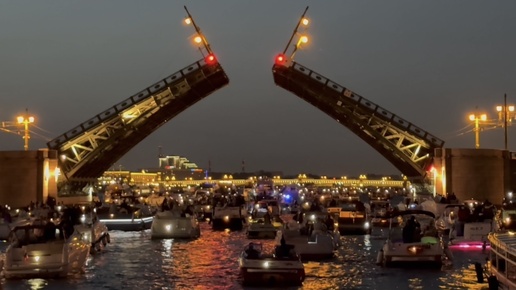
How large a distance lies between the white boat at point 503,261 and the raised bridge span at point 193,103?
990 inches

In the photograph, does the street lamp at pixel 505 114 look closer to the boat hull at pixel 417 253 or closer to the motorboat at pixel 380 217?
the motorboat at pixel 380 217

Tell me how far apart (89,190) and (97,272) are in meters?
30.8

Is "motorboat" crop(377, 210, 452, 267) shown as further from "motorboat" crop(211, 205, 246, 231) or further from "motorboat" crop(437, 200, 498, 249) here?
"motorboat" crop(211, 205, 246, 231)

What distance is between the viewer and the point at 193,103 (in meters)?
47.1

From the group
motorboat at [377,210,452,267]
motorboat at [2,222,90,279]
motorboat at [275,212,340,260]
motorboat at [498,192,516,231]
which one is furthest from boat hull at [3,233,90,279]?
motorboat at [498,192,516,231]

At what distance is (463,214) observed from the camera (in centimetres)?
2969

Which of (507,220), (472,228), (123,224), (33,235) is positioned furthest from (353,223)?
(33,235)

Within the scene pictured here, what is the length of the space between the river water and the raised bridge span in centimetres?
1255

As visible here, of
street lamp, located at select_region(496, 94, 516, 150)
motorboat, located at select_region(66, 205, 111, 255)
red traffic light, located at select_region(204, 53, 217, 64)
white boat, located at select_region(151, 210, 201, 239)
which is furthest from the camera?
street lamp, located at select_region(496, 94, 516, 150)

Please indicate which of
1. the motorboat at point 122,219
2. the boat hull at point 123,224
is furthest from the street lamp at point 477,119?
the boat hull at point 123,224

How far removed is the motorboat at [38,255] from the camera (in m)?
21.4

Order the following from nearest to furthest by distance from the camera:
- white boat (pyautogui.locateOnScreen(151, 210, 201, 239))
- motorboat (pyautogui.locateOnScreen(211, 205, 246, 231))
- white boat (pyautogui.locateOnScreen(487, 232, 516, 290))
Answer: white boat (pyautogui.locateOnScreen(487, 232, 516, 290)), white boat (pyautogui.locateOnScreen(151, 210, 201, 239)), motorboat (pyautogui.locateOnScreen(211, 205, 246, 231))

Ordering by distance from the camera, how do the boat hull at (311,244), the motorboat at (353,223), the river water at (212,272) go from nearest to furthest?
the river water at (212,272), the boat hull at (311,244), the motorboat at (353,223)

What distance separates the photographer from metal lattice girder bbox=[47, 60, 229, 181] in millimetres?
43406
